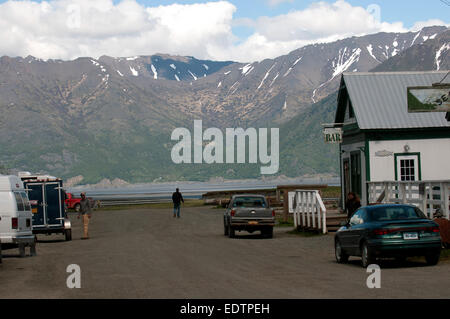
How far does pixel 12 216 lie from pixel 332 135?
71.2 feet

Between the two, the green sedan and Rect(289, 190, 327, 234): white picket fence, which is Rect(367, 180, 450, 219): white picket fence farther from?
the green sedan

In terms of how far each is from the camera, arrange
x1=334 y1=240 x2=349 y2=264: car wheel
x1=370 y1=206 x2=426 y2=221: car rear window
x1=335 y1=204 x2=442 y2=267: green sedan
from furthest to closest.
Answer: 1. x1=334 y1=240 x2=349 y2=264: car wheel
2. x1=370 y1=206 x2=426 y2=221: car rear window
3. x1=335 y1=204 x2=442 y2=267: green sedan

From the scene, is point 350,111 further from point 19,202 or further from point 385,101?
point 19,202

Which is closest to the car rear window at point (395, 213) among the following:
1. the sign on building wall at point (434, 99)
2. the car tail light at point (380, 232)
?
the car tail light at point (380, 232)

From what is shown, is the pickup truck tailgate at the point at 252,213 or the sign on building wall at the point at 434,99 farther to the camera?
the pickup truck tailgate at the point at 252,213

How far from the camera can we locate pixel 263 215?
108 feet

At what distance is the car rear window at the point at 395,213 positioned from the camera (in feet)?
63.6

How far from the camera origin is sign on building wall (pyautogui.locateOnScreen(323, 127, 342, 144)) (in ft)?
134

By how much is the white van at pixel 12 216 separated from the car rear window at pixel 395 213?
10.9m

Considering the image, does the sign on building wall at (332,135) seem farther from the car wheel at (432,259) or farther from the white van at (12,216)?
the car wheel at (432,259)

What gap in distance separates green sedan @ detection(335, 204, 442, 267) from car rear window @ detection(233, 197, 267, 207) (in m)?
14.1

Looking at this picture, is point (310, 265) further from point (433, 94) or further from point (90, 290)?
point (433, 94)

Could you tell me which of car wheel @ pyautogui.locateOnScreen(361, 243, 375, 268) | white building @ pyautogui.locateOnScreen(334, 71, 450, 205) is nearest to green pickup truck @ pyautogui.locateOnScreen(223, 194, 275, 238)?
white building @ pyautogui.locateOnScreen(334, 71, 450, 205)

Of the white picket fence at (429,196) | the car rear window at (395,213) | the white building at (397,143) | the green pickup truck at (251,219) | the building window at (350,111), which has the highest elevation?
the building window at (350,111)
